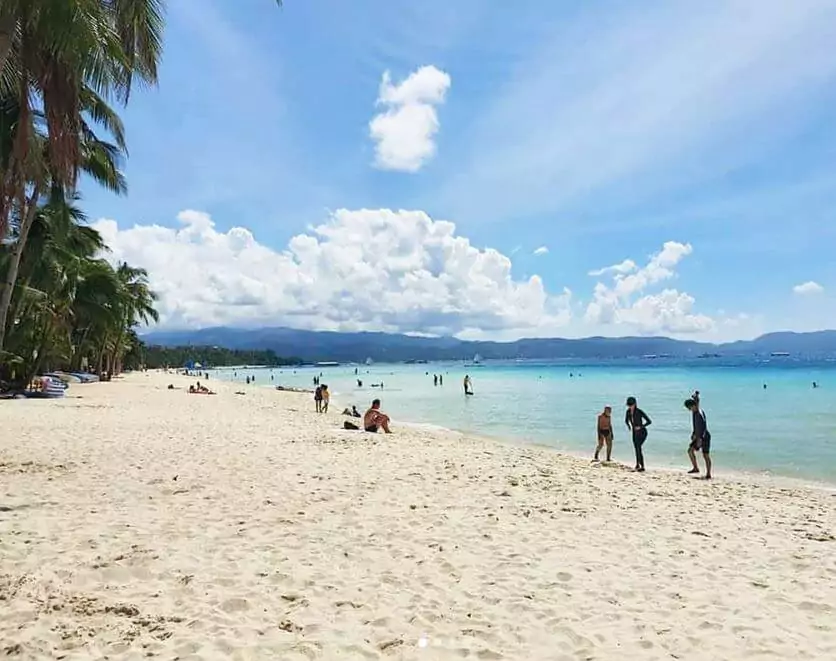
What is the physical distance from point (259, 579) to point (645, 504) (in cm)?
555

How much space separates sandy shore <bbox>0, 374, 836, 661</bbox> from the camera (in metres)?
3.98

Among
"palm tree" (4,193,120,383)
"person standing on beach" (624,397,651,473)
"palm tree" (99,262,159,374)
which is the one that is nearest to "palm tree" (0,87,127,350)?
"palm tree" (4,193,120,383)

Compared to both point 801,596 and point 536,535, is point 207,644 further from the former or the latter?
point 801,596

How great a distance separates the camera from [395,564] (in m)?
5.46

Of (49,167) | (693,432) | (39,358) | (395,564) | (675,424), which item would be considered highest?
(49,167)

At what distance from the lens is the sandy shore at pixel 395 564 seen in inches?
157

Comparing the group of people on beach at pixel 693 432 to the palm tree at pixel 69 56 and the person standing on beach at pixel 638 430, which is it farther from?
the palm tree at pixel 69 56

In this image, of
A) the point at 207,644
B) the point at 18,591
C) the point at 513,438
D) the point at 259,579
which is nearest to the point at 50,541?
the point at 18,591

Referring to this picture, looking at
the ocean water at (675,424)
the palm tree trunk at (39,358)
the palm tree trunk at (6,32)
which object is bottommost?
the ocean water at (675,424)

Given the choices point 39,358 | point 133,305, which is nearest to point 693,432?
point 39,358

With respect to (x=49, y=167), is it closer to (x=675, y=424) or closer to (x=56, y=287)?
(x=56, y=287)

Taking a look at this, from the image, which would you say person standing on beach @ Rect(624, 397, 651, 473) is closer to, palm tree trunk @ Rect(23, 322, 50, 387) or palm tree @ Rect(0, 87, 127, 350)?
palm tree @ Rect(0, 87, 127, 350)

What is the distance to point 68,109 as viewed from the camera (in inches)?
315


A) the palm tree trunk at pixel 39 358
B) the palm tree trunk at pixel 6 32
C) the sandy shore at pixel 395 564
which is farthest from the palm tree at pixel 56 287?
the sandy shore at pixel 395 564
